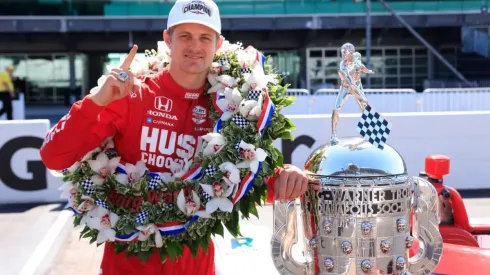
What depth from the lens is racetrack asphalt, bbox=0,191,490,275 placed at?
452 centimetres

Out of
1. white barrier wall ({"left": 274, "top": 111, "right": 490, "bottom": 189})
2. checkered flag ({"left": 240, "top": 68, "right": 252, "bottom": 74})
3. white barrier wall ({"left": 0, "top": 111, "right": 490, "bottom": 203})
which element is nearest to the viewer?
checkered flag ({"left": 240, "top": 68, "right": 252, "bottom": 74})

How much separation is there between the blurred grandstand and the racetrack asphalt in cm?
1948

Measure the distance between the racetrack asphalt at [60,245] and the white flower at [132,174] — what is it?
1.74m

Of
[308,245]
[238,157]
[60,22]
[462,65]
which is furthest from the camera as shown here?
[462,65]

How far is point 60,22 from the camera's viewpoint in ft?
89.7

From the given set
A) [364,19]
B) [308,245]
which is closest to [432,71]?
[364,19]

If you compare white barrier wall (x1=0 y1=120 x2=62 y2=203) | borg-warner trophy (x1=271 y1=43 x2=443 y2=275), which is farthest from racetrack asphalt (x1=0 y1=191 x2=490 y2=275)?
borg-warner trophy (x1=271 y1=43 x2=443 y2=275)

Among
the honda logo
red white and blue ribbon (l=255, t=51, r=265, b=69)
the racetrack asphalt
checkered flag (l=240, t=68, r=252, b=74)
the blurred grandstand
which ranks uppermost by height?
the blurred grandstand

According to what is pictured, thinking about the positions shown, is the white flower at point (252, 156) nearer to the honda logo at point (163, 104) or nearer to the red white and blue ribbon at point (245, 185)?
the red white and blue ribbon at point (245, 185)

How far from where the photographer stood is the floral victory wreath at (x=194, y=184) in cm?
260

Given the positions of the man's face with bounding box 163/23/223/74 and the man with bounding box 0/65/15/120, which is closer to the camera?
the man's face with bounding box 163/23/223/74

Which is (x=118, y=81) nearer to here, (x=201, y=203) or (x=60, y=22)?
(x=201, y=203)

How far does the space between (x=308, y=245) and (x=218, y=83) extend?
773mm

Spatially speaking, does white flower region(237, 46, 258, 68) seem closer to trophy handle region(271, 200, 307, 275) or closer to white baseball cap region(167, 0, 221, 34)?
white baseball cap region(167, 0, 221, 34)
